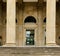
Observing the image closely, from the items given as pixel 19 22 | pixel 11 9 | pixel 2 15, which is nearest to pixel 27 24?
pixel 19 22

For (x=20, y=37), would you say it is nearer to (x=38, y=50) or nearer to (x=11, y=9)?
(x=11, y=9)

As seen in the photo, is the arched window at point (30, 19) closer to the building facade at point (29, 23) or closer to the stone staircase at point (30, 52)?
the building facade at point (29, 23)

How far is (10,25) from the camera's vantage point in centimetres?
2786

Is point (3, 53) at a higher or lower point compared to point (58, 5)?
lower

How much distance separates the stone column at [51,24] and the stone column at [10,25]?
311 cm

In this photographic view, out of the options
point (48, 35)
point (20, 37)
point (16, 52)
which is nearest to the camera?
point (16, 52)

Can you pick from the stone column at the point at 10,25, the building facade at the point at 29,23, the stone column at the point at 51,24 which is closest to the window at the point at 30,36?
the building facade at the point at 29,23

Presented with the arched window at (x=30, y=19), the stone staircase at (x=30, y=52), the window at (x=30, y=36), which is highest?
the arched window at (x=30, y=19)

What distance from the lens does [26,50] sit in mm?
24266

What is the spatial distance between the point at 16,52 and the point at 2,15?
11.0 m

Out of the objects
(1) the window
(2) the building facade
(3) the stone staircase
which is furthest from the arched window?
(3) the stone staircase

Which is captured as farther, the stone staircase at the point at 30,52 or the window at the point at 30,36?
the window at the point at 30,36

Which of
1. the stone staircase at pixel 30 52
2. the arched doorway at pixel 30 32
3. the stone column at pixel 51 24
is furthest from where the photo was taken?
the arched doorway at pixel 30 32

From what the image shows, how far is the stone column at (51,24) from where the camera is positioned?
27.4 m
